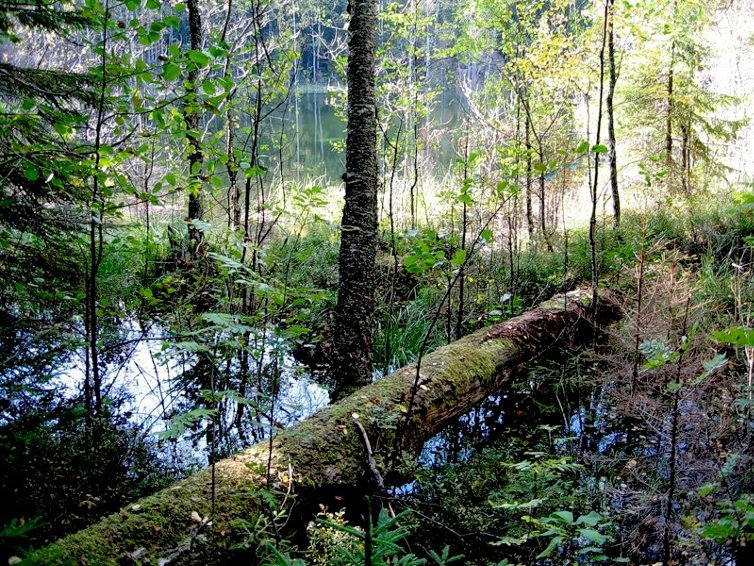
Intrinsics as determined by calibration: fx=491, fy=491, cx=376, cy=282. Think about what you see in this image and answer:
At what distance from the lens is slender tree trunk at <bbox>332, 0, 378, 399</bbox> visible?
4.11m

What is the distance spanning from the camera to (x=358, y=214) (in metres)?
4.21

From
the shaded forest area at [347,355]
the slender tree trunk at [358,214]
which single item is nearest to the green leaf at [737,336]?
the shaded forest area at [347,355]

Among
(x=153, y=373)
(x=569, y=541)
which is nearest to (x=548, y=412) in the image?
(x=569, y=541)

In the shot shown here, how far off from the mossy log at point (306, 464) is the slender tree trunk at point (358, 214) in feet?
2.14

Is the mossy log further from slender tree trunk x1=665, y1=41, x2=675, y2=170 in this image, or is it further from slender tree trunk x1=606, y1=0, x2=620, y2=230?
slender tree trunk x1=665, y1=41, x2=675, y2=170

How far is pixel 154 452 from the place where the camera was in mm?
3672

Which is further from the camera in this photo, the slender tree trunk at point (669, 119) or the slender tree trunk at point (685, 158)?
the slender tree trunk at point (685, 158)

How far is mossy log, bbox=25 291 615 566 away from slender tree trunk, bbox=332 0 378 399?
65 centimetres

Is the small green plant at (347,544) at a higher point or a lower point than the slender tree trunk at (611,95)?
lower

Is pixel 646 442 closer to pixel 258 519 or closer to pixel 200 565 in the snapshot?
pixel 258 519

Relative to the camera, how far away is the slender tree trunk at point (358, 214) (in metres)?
4.11

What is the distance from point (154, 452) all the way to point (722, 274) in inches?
257

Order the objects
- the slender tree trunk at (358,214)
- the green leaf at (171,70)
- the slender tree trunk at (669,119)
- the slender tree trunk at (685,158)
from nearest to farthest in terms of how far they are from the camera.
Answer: the green leaf at (171,70) < the slender tree trunk at (358,214) < the slender tree trunk at (669,119) < the slender tree trunk at (685,158)

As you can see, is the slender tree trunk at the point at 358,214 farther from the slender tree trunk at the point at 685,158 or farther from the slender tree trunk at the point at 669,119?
the slender tree trunk at the point at 685,158
